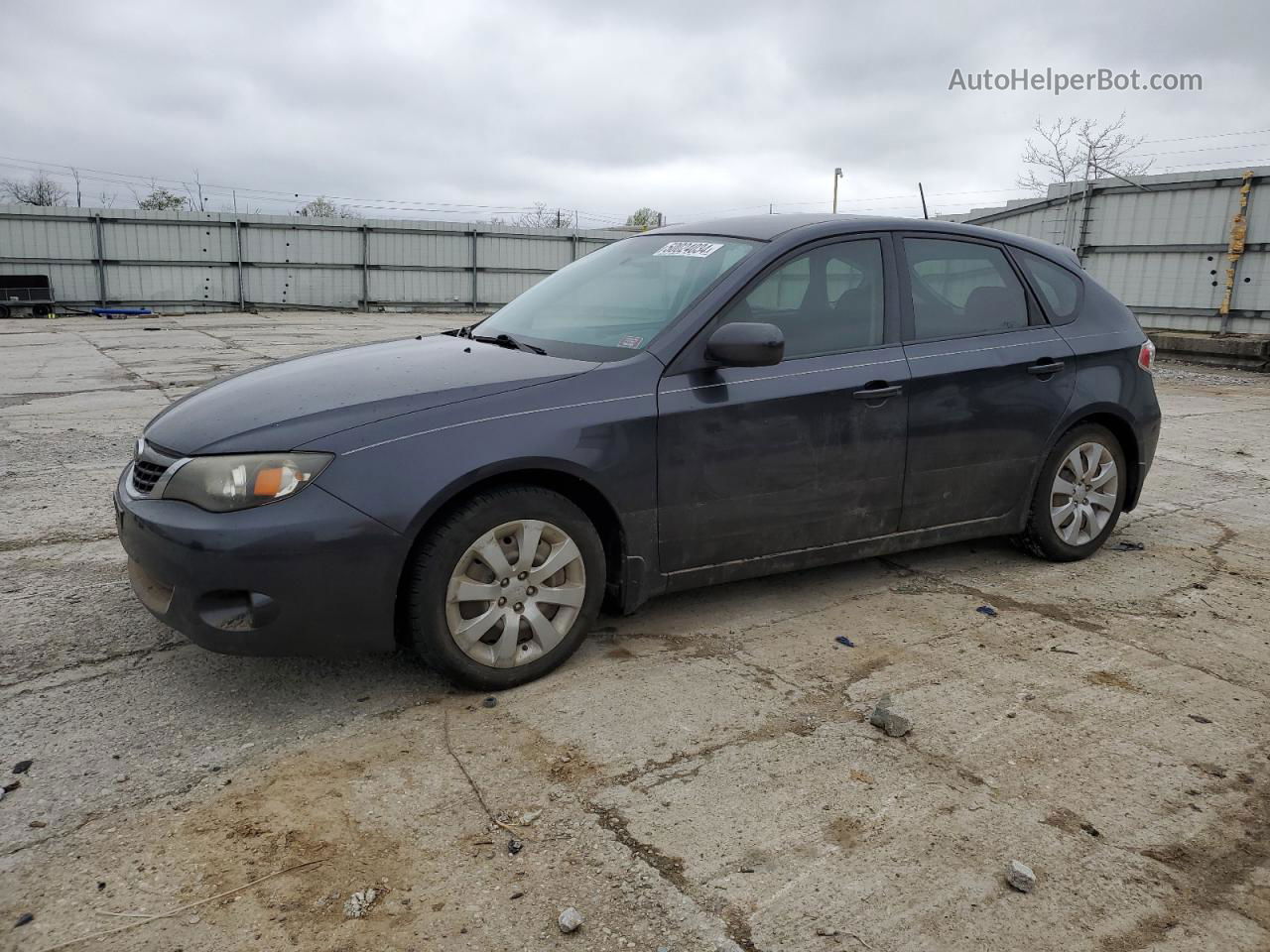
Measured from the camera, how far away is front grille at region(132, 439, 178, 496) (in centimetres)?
322

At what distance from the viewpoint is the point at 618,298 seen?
4121mm

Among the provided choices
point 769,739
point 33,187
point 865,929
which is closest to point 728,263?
point 769,739

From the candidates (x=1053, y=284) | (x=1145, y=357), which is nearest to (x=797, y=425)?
(x=1053, y=284)

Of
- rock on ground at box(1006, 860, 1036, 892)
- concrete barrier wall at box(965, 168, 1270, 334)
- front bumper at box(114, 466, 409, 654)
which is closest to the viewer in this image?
rock on ground at box(1006, 860, 1036, 892)

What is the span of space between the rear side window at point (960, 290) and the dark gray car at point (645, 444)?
1 cm

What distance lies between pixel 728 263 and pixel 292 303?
26.0 metres

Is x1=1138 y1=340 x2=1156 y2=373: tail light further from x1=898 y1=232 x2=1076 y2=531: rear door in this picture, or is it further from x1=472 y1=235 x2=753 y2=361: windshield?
x1=472 y1=235 x2=753 y2=361: windshield

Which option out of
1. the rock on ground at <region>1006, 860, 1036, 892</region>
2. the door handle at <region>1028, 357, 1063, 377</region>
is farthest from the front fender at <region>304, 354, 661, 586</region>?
the door handle at <region>1028, 357, 1063, 377</region>

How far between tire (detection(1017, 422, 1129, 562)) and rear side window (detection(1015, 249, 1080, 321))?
580 mm

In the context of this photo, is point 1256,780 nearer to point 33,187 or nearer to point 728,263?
point 728,263

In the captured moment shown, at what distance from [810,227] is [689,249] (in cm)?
52

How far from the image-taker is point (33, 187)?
50562mm

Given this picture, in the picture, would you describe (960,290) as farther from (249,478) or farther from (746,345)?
(249,478)

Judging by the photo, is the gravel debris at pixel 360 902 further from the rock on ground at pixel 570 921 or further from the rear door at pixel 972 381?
the rear door at pixel 972 381
